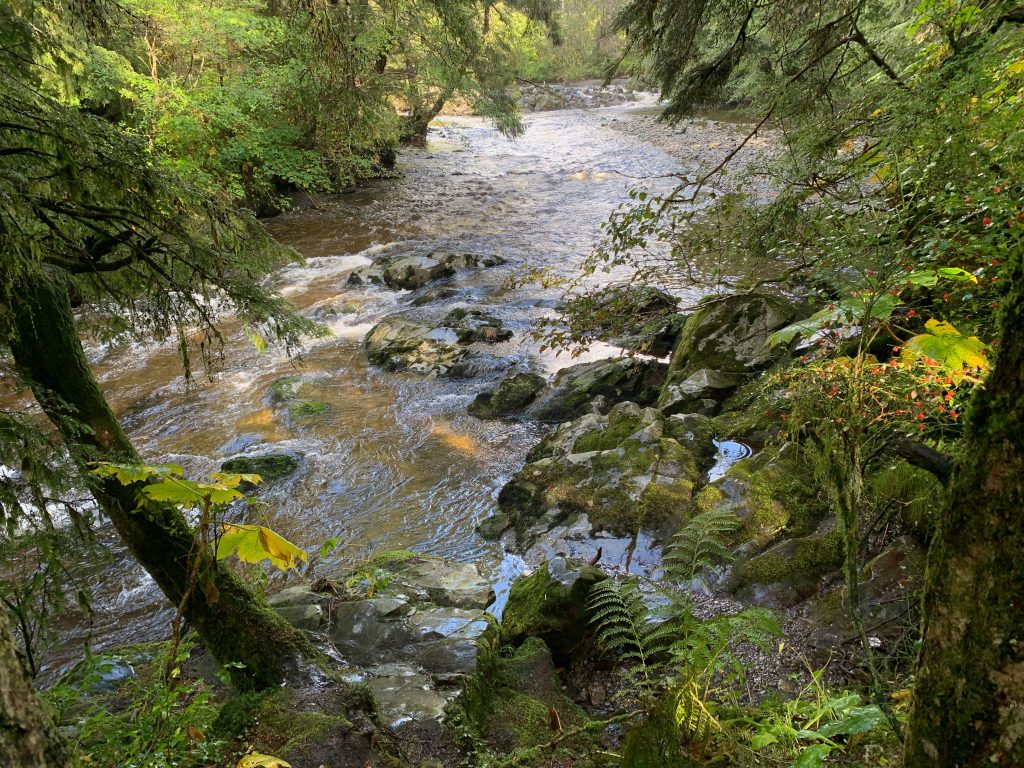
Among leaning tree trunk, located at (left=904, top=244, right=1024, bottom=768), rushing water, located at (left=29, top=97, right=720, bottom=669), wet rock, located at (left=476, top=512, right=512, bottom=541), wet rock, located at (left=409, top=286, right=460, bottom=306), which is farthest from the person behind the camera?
wet rock, located at (left=409, top=286, right=460, bottom=306)

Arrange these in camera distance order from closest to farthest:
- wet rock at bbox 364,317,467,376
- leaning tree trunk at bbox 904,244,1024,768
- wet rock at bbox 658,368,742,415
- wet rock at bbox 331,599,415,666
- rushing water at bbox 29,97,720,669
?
leaning tree trunk at bbox 904,244,1024,768 < wet rock at bbox 331,599,415,666 < rushing water at bbox 29,97,720,669 < wet rock at bbox 658,368,742,415 < wet rock at bbox 364,317,467,376

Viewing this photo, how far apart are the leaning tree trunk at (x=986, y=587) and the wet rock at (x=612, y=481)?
13.5ft

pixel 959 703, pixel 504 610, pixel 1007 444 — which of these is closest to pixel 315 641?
pixel 504 610

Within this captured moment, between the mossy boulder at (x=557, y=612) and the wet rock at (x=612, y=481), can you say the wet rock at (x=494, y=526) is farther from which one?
the mossy boulder at (x=557, y=612)

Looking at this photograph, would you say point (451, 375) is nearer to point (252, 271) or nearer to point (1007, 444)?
point (252, 271)

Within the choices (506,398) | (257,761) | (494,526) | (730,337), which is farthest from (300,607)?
(730,337)

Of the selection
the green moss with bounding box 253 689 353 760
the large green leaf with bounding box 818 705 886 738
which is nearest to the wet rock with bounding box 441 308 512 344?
the green moss with bounding box 253 689 353 760

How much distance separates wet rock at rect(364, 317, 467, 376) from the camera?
34.3 ft

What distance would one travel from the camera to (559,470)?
6.58 m

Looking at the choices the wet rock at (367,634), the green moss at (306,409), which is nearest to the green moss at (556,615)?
the wet rock at (367,634)

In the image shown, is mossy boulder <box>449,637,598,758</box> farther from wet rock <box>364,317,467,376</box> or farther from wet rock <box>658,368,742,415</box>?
wet rock <box>364,317,467,376</box>

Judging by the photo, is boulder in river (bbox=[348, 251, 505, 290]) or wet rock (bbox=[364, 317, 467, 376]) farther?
boulder in river (bbox=[348, 251, 505, 290])

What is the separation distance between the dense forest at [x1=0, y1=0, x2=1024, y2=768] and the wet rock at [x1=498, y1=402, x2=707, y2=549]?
38 mm

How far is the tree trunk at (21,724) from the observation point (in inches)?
40.1
